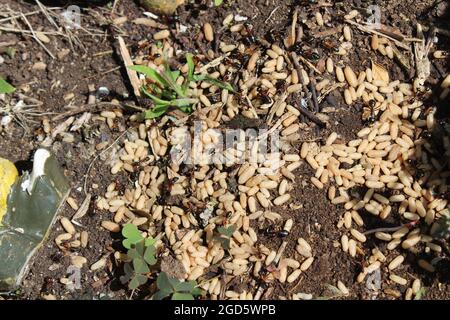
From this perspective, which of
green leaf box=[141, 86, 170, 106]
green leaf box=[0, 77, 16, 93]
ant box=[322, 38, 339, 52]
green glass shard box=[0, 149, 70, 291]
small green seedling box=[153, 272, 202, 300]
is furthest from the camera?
green leaf box=[0, 77, 16, 93]

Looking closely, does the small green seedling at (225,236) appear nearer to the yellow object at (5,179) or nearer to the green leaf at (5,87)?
the yellow object at (5,179)

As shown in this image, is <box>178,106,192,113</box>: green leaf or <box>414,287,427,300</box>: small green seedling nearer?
<box>414,287,427,300</box>: small green seedling

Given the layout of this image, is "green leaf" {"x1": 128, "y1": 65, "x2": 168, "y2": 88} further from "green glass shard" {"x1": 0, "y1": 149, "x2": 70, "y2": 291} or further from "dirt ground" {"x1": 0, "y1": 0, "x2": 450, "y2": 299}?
"green glass shard" {"x1": 0, "y1": 149, "x2": 70, "y2": 291}

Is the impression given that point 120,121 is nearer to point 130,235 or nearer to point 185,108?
point 185,108

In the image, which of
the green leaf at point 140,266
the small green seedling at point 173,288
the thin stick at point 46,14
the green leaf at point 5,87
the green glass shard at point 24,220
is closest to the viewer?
the small green seedling at point 173,288

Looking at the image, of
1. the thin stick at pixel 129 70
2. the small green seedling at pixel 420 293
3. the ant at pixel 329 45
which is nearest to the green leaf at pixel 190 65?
the thin stick at pixel 129 70

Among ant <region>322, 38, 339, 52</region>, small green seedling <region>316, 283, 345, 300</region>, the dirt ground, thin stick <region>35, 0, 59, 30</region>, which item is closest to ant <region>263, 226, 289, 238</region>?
the dirt ground

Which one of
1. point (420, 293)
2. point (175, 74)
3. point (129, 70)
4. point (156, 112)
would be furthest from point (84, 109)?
point (420, 293)
